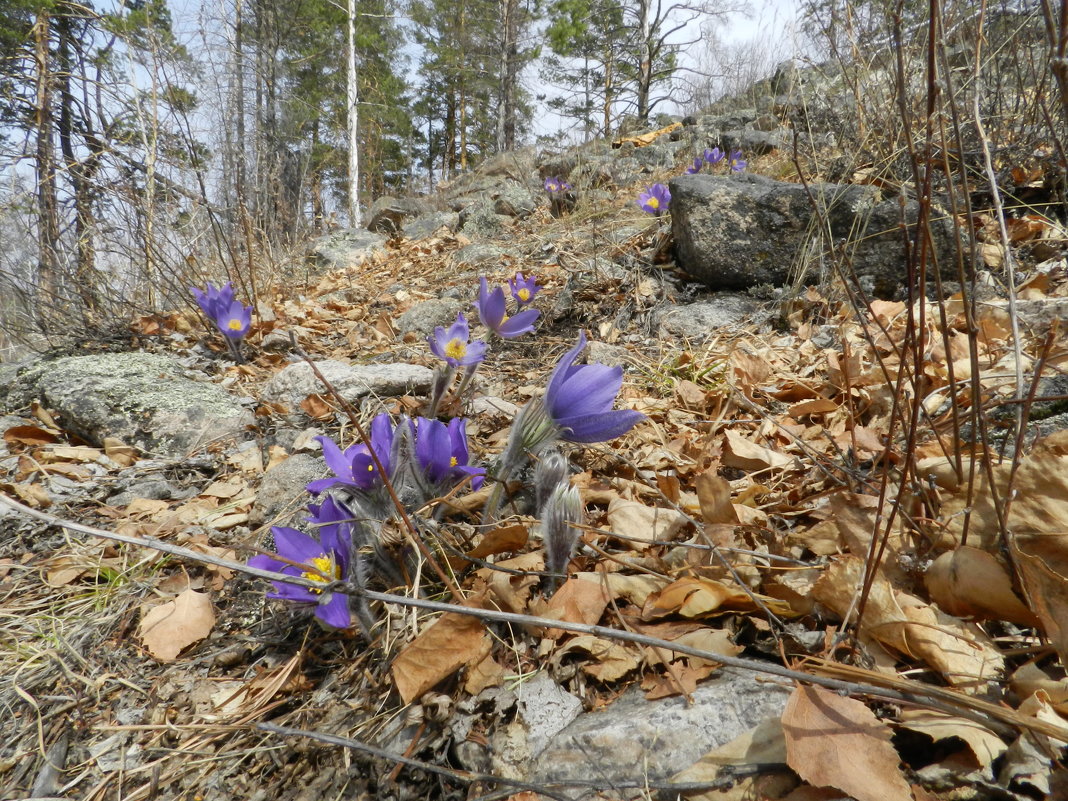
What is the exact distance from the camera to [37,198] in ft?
13.6

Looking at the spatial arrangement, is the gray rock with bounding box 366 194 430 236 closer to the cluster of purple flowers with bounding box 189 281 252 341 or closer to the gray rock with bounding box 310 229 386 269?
the gray rock with bounding box 310 229 386 269

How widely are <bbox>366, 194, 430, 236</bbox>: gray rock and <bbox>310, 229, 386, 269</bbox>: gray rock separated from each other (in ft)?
2.36

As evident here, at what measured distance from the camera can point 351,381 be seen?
1862 millimetres

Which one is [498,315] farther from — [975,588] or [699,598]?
[975,588]

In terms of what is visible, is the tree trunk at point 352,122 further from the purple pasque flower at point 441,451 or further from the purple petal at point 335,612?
the purple petal at point 335,612

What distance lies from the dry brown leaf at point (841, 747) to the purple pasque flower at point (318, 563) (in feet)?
2.14

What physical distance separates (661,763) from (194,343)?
3069 mm

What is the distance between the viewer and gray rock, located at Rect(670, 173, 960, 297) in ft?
7.26

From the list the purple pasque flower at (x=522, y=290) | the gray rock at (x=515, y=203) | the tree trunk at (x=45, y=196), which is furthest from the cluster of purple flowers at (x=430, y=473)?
the gray rock at (x=515, y=203)

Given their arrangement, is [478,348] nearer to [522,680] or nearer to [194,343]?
[522,680]

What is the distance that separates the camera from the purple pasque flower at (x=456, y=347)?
1.54 metres

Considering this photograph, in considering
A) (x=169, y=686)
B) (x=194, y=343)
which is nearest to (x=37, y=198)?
(x=194, y=343)

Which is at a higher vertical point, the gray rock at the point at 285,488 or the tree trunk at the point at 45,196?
the tree trunk at the point at 45,196

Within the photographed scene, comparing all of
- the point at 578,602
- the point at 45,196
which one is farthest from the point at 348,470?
the point at 45,196
